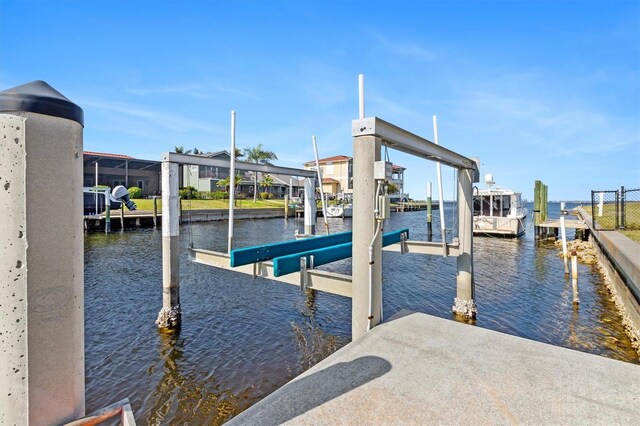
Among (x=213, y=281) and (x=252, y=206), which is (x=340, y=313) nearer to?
(x=213, y=281)

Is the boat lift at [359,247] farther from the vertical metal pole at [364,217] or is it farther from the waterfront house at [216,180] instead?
the waterfront house at [216,180]

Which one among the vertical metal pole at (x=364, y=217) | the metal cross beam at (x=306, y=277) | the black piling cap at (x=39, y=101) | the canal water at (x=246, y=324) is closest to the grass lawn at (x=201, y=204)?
the canal water at (x=246, y=324)

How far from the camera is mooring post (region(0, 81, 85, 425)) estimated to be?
1515mm

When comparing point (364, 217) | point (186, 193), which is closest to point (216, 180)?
point (186, 193)

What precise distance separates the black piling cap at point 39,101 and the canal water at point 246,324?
433cm

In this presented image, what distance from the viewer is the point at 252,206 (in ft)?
157

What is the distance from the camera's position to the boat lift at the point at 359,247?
4.27m

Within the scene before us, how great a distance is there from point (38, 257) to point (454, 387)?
10.7ft

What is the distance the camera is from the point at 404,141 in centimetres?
502

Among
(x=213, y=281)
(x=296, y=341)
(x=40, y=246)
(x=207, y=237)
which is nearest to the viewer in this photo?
(x=40, y=246)

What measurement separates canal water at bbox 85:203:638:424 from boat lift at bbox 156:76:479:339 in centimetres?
115

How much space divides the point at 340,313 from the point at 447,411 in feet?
19.8

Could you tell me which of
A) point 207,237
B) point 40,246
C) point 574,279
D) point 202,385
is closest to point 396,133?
point 40,246

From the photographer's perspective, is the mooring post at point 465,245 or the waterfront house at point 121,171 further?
the waterfront house at point 121,171
